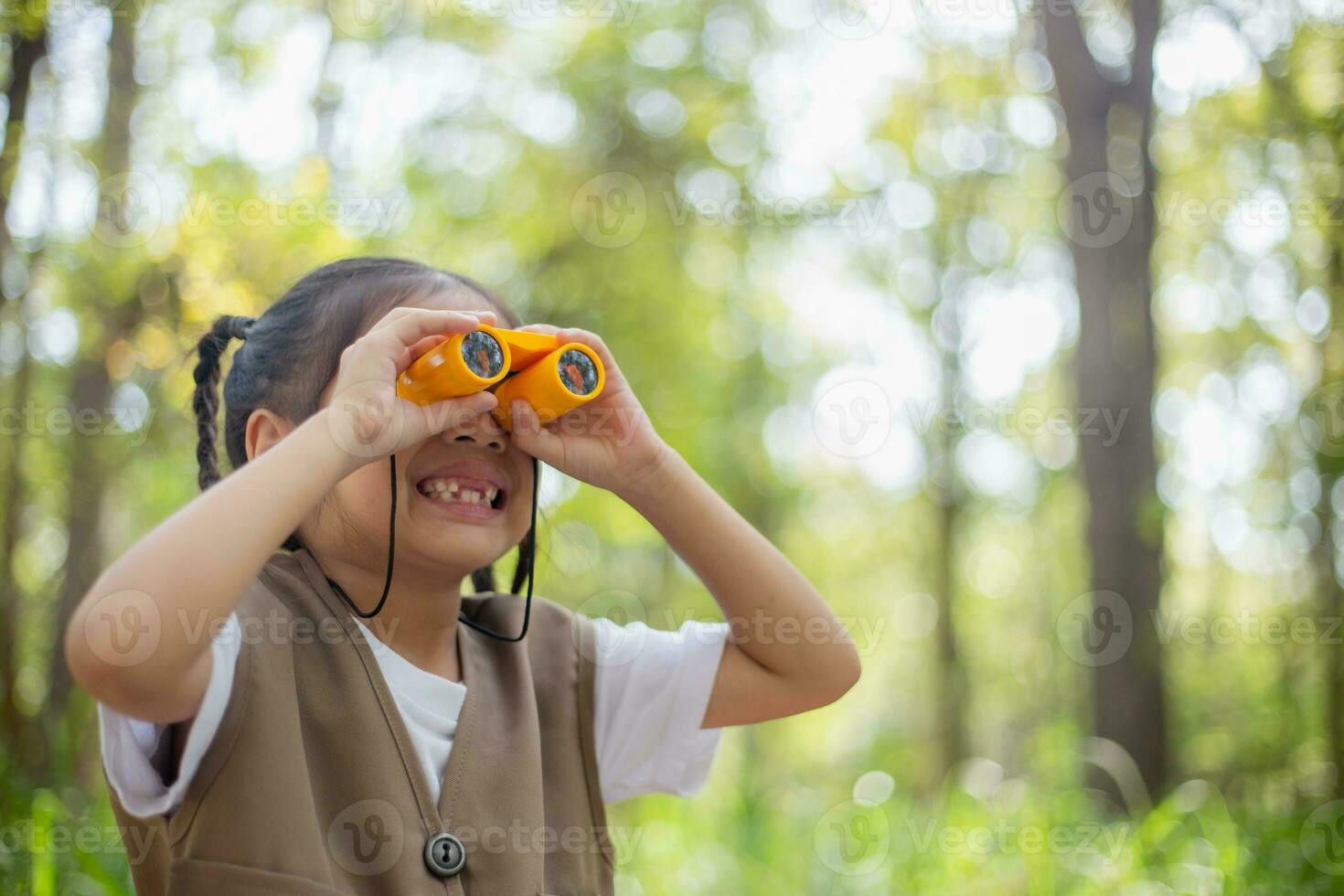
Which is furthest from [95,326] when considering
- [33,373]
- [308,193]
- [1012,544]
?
[1012,544]

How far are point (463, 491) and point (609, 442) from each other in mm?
235

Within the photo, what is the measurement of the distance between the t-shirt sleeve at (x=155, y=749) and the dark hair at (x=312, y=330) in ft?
1.33

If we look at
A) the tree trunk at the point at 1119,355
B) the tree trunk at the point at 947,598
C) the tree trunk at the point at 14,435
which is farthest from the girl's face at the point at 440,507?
the tree trunk at the point at 947,598

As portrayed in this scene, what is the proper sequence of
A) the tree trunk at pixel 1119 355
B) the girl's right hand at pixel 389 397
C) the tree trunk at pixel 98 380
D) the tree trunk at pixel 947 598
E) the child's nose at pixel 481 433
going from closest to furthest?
the girl's right hand at pixel 389 397 → the child's nose at pixel 481 433 → the tree trunk at pixel 98 380 → the tree trunk at pixel 1119 355 → the tree trunk at pixel 947 598

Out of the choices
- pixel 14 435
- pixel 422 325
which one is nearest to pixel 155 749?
pixel 422 325

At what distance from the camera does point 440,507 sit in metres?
1.60

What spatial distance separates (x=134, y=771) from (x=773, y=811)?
3.53 metres

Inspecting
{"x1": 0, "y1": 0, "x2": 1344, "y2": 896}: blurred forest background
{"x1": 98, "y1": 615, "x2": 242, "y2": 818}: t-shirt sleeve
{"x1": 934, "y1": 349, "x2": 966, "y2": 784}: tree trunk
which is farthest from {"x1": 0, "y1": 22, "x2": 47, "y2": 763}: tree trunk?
{"x1": 934, "y1": 349, "x2": 966, "y2": 784}: tree trunk

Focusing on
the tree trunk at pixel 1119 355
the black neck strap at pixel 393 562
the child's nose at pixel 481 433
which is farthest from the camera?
the tree trunk at pixel 1119 355

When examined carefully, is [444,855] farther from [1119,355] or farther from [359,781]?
[1119,355]

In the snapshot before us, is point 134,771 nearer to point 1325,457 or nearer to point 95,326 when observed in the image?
point 95,326

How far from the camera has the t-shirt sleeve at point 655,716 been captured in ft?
5.94

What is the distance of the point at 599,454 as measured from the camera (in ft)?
5.61

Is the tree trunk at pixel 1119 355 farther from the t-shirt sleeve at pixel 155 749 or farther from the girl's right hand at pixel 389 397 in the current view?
the t-shirt sleeve at pixel 155 749
